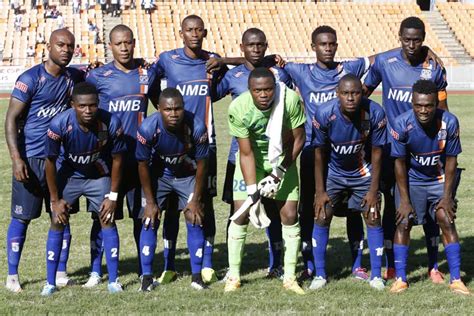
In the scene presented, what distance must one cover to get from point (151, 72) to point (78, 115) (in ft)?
3.26

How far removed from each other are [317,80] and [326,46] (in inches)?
13.3

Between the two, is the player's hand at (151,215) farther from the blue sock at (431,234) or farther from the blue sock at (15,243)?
the blue sock at (431,234)

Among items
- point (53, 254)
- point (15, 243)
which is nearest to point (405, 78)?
point (53, 254)

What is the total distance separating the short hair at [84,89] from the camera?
295 inches

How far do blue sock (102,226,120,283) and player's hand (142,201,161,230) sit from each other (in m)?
0.30

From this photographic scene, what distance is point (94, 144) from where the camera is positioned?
7.69 meters

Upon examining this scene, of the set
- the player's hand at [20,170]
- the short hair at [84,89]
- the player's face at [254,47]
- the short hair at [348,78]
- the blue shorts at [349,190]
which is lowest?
the blue shorts at [349,190]

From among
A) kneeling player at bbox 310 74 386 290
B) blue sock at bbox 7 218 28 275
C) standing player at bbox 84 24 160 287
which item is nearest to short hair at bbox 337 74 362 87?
kneeling player at bbox 310 74 386 290

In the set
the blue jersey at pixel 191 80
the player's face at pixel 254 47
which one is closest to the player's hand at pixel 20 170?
the blue jersey at pixel 191 80

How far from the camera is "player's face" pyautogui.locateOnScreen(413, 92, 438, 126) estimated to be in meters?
7.50

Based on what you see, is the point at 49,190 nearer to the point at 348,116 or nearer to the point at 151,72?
the point at 151,72

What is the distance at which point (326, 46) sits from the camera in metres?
8.17

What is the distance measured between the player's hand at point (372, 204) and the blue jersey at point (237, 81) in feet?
4.40

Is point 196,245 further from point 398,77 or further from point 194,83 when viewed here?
point 398,77
